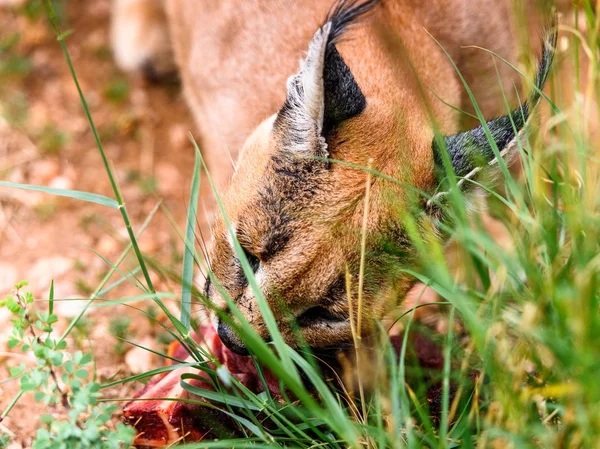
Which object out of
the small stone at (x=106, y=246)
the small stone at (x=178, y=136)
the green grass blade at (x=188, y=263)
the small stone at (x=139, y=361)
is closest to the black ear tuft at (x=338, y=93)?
the green grass blade at (x=188, y=263)

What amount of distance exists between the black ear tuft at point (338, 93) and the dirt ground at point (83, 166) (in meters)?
1.09

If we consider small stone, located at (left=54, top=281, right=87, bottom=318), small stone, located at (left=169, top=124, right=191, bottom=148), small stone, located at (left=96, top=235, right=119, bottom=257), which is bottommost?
small stone, located at (left=54, top=281, right=87, bottom=318)

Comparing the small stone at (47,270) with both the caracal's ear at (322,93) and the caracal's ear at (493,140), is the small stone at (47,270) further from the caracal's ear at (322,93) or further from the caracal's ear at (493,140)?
the caracal's ear at (493,140)

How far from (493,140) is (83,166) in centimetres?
251

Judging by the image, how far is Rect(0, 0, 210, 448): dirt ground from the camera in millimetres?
3014

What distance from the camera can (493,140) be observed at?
6.45 ft

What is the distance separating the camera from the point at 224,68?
3064 millimetres

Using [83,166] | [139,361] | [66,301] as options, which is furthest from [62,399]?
[83,166]

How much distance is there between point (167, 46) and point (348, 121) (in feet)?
8.12

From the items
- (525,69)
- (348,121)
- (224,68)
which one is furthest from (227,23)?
(525,69)

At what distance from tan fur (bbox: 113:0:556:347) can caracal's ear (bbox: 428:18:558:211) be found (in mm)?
Result: 114

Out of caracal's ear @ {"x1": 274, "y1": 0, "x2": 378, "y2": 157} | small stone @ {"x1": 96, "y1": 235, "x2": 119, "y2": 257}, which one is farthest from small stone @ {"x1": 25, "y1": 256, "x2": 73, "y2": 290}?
caracal's ear @ {"x1": 274, "y1": 0, "x2": 378, "y2": 157}

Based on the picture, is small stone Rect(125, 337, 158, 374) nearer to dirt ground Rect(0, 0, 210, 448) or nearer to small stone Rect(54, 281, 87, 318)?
dirt ground Rect(0, 0, 210, 448)

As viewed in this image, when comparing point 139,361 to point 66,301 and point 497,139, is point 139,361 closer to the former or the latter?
point 66,301
